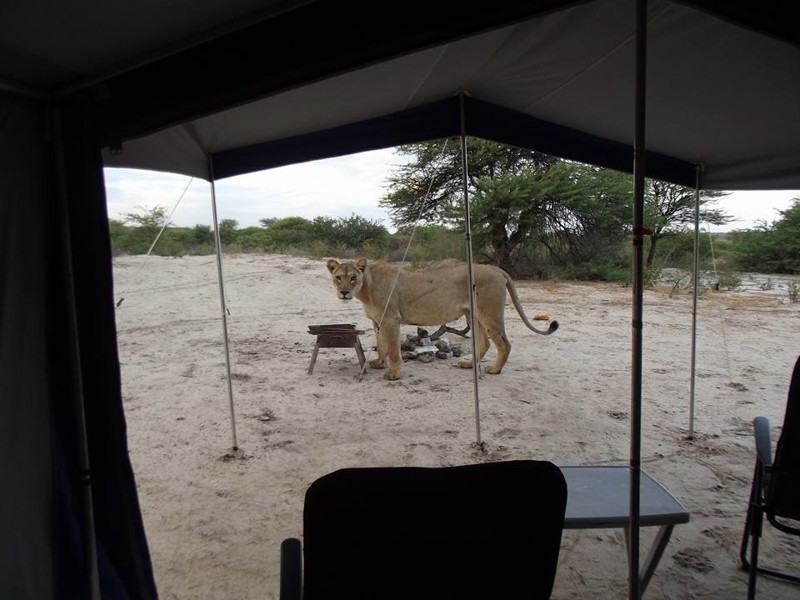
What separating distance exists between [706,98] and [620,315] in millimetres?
8947

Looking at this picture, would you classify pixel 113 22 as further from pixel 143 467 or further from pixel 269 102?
pixel 143 467

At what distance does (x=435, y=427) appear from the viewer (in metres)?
4.32

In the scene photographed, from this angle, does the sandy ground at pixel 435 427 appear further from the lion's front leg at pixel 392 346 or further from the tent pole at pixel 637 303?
the tent pole at pixel 637 303

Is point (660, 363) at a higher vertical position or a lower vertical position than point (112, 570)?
lower

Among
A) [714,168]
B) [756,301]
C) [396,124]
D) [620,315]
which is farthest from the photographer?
[756,301]

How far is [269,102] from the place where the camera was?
8.15ft

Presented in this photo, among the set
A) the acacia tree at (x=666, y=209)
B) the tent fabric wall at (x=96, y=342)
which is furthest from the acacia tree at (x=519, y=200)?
the tent fabric wall at (x=96, y=342)

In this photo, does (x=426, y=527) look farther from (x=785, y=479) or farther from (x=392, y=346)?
(x=392, y=346)

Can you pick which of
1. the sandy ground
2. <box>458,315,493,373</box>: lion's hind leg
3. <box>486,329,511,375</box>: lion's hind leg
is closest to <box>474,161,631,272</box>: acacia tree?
the sandy ground

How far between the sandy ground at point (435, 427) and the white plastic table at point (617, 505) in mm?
639

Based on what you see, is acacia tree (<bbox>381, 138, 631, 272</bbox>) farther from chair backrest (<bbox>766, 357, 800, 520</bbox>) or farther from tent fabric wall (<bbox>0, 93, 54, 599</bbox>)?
tent fabric wall (<bbox>0, 93, 54, 599</bbox>)

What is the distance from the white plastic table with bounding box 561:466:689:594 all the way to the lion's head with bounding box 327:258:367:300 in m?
4.37

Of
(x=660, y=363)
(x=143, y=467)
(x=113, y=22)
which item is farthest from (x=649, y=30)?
(x=660, y=363)

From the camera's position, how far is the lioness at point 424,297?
6117 millimetres
